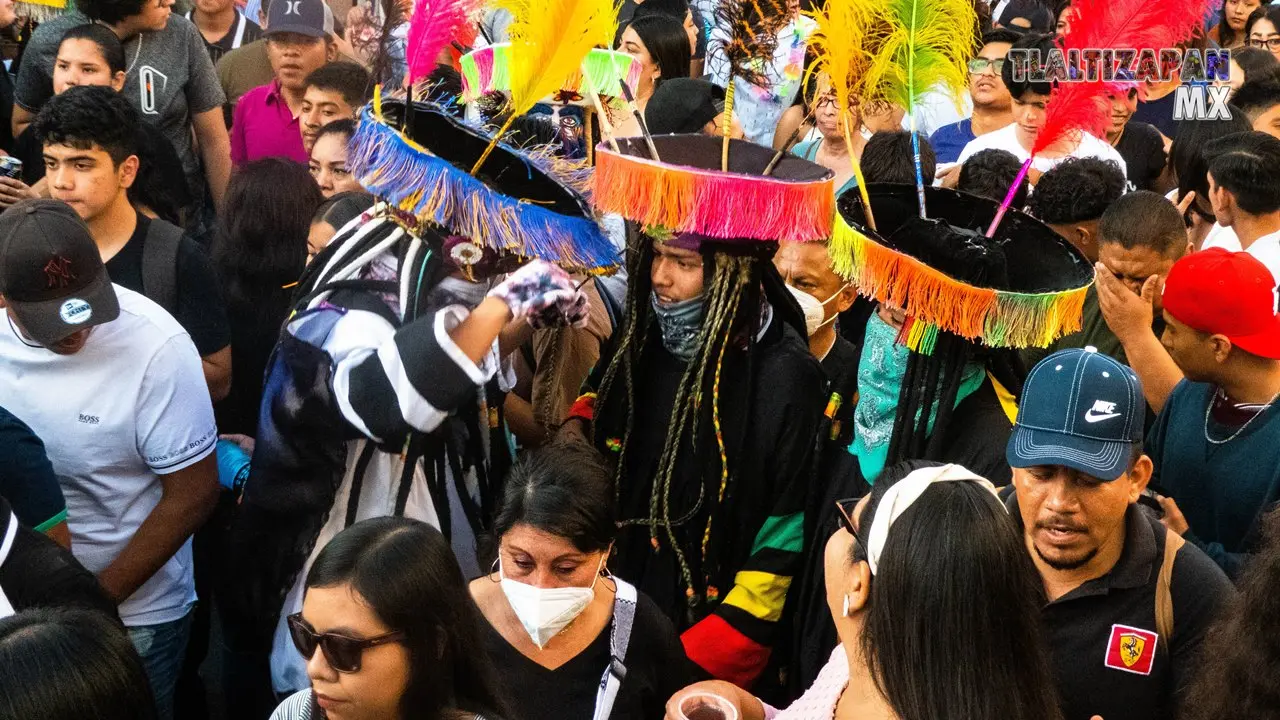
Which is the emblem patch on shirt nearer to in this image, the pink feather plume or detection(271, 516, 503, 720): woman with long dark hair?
detection(271, 516, 503, 720): woman with long dark hair

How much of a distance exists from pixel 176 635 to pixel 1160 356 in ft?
9.44

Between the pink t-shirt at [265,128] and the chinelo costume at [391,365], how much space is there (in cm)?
288

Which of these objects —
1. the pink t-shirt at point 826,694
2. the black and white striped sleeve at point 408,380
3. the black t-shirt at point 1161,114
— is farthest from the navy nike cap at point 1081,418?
the black t-shirt at point 1161,114

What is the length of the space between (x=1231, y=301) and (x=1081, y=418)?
2.76 feet

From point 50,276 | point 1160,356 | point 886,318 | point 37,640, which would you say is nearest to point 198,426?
point 50,276

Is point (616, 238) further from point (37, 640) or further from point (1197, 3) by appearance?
point (37, 640)

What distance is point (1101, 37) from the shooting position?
151 inches

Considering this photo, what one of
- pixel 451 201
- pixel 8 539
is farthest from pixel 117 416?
pixel 451 201

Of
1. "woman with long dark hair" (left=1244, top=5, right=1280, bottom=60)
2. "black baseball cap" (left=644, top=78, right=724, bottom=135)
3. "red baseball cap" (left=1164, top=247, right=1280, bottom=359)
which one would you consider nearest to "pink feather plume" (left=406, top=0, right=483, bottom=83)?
"red baseball cap" (left=1164, top=247, right=1280, bottom=359)

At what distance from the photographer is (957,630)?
210cm

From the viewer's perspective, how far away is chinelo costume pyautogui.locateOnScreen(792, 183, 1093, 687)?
124 inches

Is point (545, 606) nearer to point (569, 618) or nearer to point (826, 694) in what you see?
point (569, 618)

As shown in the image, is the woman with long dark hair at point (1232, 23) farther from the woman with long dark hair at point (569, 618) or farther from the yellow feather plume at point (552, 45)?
the woman with long dark hair at point (569, 618)

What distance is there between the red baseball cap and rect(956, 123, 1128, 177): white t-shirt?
60.6 inches
